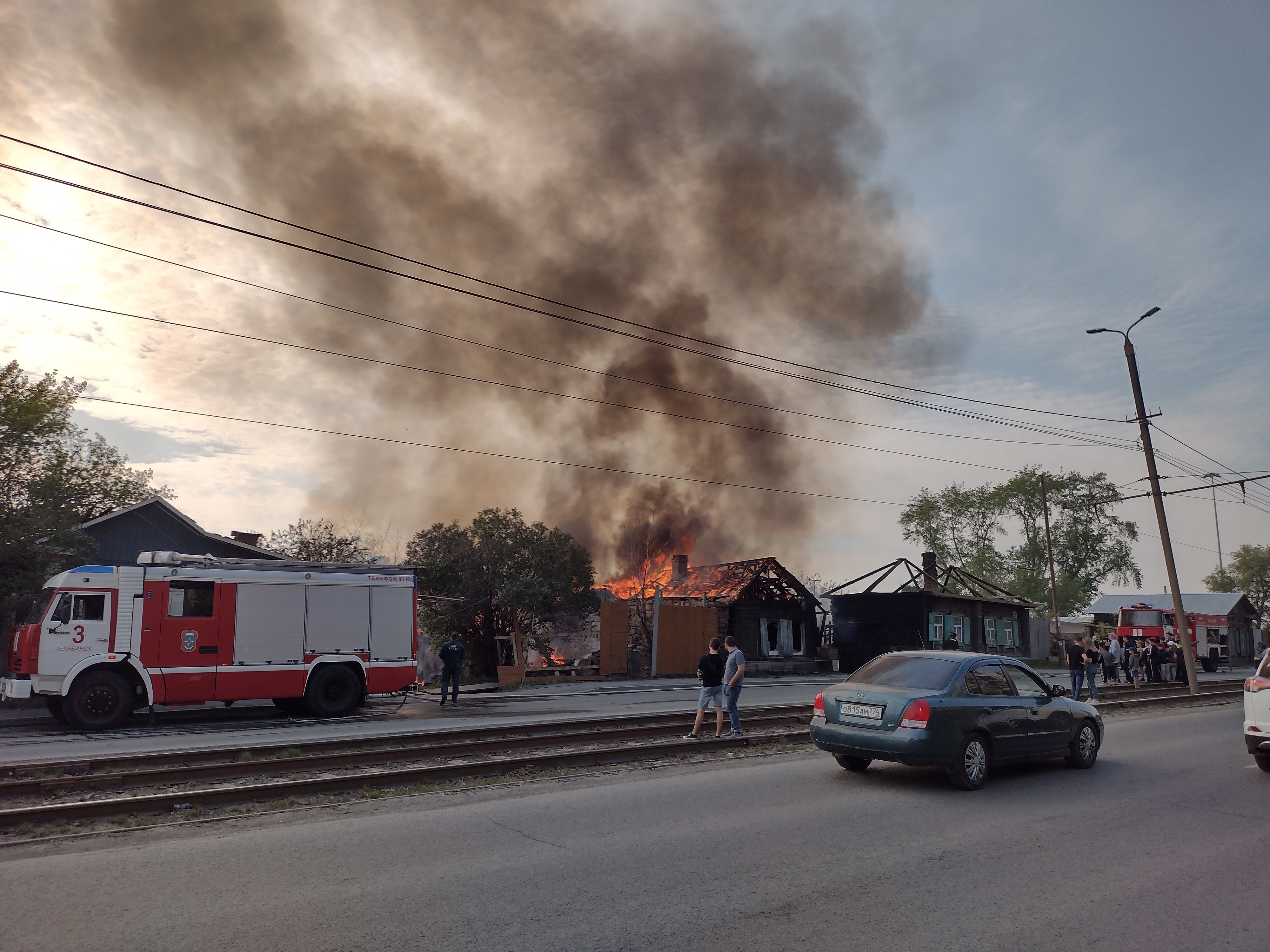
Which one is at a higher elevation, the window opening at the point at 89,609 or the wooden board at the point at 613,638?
the window opening at the point at 89,609

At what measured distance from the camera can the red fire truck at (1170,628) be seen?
43.5m

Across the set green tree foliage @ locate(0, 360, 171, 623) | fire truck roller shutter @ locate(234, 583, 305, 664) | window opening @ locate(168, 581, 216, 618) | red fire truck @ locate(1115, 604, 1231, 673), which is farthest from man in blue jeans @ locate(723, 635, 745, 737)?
red fire truck @ locate(1115, 604, 1231, 673)

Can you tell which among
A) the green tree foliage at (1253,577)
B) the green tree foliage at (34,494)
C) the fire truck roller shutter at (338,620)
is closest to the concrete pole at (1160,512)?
the fire truck roller shutter at (338,620)

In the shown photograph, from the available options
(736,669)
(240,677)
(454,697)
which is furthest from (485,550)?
(736,669)

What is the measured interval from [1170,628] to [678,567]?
87.0ft

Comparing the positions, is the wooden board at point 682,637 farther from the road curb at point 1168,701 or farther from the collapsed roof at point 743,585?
the road curb at point 1168,701

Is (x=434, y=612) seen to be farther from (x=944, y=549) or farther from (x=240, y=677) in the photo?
(x=944, y=549)

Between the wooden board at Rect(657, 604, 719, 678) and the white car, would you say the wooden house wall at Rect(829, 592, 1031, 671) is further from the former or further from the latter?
the white car

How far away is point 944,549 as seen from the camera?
73.1 meters

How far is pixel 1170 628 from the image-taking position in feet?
147

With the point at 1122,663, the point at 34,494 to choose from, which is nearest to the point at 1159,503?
the point at 1122,663

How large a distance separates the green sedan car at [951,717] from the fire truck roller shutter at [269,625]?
11678mm

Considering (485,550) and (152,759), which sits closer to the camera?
(152,759)

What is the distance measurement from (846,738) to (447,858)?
4983 mm
